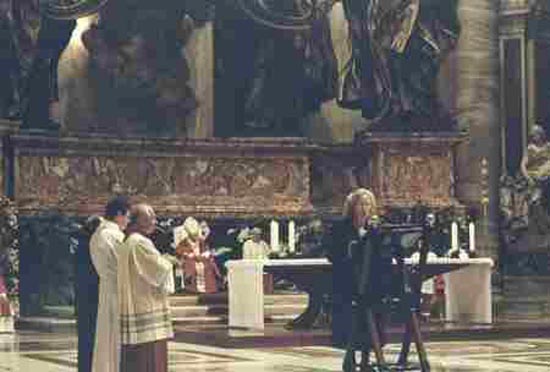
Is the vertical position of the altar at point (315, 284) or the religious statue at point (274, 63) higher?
the religious statue at point (274, 63)

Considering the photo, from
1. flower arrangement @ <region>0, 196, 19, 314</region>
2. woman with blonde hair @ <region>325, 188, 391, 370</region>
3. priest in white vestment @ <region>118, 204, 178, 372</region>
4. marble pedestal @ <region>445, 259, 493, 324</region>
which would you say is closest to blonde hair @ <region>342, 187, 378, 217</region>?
woman with blonde hair @ <region>325, 188, 391, 370</region>

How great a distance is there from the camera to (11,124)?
63.7 ft

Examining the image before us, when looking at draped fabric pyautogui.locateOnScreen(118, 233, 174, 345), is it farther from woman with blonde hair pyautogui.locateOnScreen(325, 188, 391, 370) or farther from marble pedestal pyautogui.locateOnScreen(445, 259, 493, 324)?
marble pedestal pyautogui.locateOnScreen(445, 259, 493, 324)

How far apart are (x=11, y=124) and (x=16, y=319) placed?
2.94m

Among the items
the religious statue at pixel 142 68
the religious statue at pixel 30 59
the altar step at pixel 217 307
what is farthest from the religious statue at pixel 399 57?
the religious statue at pixel 30 59

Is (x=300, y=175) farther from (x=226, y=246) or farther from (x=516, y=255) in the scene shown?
(x=516, y=255)

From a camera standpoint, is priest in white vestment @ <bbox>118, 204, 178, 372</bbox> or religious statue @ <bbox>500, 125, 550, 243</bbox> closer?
priest in white vestment @ <bbox>118, 204, 178, 372</bbox>

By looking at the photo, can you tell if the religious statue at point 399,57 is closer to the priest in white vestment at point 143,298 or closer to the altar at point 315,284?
the altar at point 315,284

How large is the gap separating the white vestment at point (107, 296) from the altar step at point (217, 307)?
9.01 meters

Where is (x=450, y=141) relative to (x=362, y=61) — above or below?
below

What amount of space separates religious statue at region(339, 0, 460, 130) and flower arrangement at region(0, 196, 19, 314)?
6.51 metres

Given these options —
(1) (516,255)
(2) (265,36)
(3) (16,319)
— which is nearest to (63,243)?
(3) (16,319)

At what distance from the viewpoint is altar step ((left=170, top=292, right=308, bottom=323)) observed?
17.9 m

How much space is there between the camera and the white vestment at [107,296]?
851 cm
